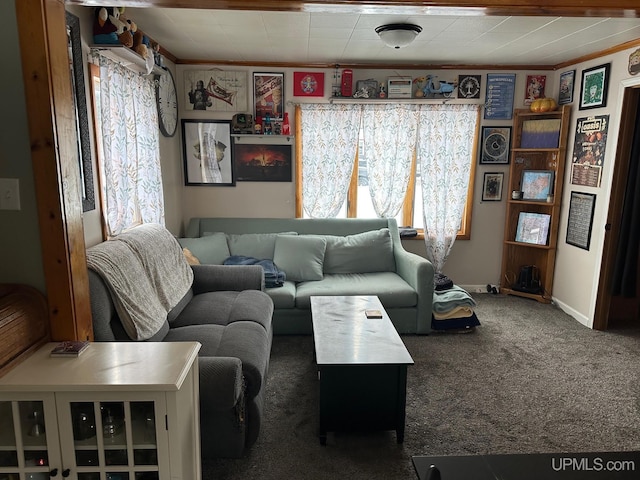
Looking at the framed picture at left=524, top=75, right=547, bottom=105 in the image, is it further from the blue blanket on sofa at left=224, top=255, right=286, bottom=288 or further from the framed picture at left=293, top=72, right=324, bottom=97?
the blue blanket on sofa at left=224, top=255, right=286, bottom=288

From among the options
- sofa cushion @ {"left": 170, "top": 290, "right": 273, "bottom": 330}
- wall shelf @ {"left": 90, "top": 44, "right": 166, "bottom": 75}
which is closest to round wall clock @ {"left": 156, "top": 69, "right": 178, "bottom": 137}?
wall shelf @ {"left": 90, "top": 44, "right": 166, "bottom": 75}

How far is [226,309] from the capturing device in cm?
300

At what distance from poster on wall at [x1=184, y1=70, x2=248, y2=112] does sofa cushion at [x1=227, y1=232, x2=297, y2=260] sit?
1243 millimetres

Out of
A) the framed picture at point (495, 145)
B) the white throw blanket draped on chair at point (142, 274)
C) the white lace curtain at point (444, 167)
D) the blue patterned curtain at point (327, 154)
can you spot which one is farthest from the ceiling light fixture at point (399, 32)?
the white throw blanket draped on chair at point (142, 274)

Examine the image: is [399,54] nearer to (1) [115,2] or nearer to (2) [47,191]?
(1) [115,2]

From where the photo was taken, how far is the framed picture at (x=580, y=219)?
3.97 meters

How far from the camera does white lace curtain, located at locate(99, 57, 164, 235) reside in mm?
2688

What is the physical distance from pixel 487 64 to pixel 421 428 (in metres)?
3.50

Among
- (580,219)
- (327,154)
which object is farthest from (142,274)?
(580,219)

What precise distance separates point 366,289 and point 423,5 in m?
2.43

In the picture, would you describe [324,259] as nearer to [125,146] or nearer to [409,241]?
[409,241]

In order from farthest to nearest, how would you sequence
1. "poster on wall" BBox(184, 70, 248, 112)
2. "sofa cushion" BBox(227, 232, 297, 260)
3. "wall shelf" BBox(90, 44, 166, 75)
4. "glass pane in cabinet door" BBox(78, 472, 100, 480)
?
"poster on wall" BBox(184, 70, 248, 112), "sofa cushion" BBox(227, 232, 297, 260), "wall shelf" BBox(90, 44, 166, 75), "glass pane in cabinet door" BBox(78, 472, 100, 480)

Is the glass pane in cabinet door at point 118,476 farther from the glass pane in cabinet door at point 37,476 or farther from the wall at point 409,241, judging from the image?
the wall at point 409,241

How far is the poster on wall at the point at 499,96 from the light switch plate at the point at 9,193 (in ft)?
13.5
